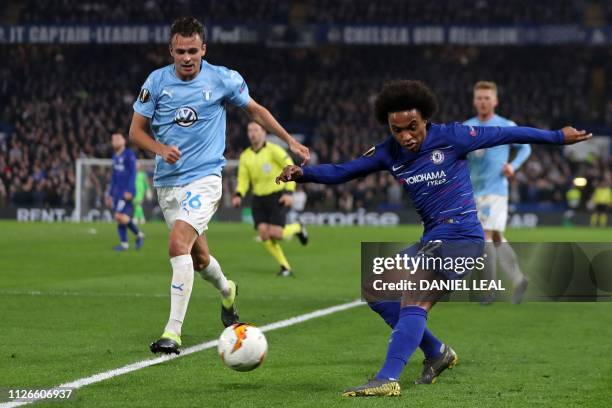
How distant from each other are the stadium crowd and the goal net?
2.84 ft

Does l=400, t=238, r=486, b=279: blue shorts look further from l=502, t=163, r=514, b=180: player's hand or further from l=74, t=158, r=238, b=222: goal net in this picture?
l=74, t=158, r=238, b=222: goal net

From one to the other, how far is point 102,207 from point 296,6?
15.1 m

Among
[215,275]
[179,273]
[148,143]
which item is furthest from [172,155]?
[215,275]

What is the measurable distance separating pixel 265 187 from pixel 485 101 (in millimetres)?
4739

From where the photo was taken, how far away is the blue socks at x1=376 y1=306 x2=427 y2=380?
6.13 meters

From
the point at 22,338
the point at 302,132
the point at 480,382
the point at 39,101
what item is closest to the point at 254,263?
the point at 22,338

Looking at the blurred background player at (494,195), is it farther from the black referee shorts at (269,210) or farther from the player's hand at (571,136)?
the player's hand at (571,136)

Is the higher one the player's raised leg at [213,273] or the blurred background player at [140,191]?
the player's raised leg at [213,273]

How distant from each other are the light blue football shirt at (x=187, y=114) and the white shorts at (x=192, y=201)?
0.17ft

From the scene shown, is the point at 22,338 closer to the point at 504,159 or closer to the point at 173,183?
the point at 173,183

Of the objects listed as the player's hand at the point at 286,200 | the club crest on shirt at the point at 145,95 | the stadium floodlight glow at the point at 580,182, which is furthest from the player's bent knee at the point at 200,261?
the stadium floodlight glow at the point at 580,182

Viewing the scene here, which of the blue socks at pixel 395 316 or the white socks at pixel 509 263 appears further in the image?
the white socks at pixel 509 263

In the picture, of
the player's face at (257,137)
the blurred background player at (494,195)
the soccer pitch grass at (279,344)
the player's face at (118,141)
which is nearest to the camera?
the soccer pitch grass at (279,344)

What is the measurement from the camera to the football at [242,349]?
6.34m
